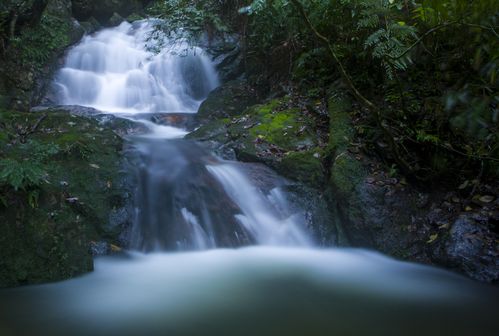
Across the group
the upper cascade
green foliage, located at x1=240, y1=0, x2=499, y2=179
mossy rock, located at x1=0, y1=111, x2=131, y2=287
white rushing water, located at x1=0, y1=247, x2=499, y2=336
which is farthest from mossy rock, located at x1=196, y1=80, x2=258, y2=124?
white rushing water, located at x1=0, y1=247, x2=499, y2=336

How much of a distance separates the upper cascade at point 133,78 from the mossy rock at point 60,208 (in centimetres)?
550

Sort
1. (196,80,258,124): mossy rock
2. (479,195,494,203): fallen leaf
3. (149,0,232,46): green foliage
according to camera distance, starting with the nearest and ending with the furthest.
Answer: (479,195,494,203): fallen leaf → (149,0,232,46): green foliage → (196,80,258,124): mossy rock

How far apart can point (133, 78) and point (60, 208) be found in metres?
8.26

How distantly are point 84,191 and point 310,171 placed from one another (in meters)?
2.87

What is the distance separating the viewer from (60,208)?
4113 mm

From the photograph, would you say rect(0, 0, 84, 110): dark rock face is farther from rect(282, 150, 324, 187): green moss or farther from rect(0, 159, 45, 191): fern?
rect(282, 150, 324, 187): green moss

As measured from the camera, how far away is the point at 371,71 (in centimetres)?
620

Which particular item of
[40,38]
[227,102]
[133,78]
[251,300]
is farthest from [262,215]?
[133,78]

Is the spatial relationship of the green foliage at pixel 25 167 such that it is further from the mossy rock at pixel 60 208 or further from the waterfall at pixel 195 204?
the waterfall at pixel 195 204

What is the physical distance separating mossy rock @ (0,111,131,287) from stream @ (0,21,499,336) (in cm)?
20

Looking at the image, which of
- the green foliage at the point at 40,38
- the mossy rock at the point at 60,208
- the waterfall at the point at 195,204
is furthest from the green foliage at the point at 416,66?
the green foliage at the point at 40,38

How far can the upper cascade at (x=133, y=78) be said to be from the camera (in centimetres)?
1083

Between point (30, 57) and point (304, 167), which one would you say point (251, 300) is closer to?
point (304, 167)

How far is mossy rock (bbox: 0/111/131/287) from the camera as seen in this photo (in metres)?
3.67
